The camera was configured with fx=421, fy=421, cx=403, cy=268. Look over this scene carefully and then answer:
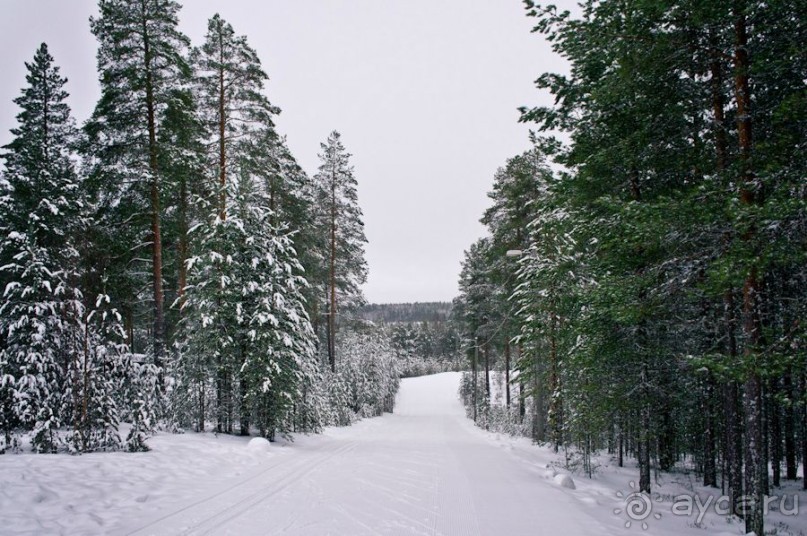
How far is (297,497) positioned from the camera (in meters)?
7.41

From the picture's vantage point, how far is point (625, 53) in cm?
704

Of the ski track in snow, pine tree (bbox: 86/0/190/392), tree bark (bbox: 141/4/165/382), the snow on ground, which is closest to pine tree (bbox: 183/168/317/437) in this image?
tree bark (bbox: 141/4/165/382)

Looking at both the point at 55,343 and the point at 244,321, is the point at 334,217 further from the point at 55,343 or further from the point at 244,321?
the point at 55,343

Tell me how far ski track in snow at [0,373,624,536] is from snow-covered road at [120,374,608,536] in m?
0.02

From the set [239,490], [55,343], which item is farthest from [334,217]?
[239,490]

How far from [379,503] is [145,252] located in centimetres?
1426

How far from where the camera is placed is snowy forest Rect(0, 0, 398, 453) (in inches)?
368

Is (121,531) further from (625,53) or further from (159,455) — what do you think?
(625,53)

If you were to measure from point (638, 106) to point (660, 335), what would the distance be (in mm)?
5126

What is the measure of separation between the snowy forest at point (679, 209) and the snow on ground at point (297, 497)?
75.7 inches

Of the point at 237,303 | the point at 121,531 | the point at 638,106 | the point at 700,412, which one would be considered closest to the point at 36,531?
the point at 121,531

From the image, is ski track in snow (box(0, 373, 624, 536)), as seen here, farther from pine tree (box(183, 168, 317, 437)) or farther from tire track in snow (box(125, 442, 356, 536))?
pine tree (box(183, 168, 317, 437))

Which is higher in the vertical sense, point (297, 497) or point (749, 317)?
point (749, 317)

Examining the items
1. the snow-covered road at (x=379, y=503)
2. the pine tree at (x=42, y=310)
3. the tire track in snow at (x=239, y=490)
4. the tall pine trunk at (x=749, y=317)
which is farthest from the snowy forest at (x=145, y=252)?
the tall pine trunk at (x=749, y=317)
